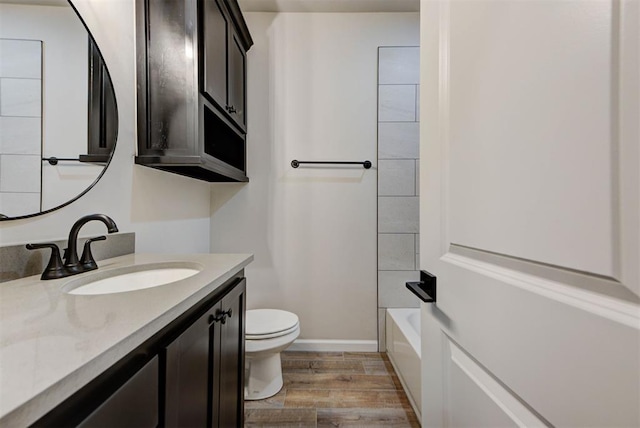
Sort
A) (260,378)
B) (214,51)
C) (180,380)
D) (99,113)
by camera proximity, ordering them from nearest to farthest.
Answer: (180,380), (99,113), (214,51), (260,378)

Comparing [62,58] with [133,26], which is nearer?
[62,58]

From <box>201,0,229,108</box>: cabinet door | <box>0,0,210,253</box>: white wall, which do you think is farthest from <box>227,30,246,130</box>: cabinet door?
<box>0,0,210,253</box>: white wall

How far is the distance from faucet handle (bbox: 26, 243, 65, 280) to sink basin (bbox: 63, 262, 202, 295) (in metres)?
0.07

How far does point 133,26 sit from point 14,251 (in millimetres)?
1087

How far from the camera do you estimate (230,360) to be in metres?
1.03

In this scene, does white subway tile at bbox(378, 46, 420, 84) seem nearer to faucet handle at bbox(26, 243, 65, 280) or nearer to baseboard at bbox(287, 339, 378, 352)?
baseboard at bbox(287, 339, 378, 352)

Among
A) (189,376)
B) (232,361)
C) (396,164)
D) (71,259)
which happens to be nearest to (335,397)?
(232,361)

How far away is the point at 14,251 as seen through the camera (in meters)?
0.83

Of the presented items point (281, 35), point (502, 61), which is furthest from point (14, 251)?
point (281, 35)

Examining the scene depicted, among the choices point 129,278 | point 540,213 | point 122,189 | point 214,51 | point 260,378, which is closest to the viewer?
point 540,213

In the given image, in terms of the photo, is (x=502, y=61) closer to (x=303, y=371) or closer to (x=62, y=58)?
(x=62, y=58)

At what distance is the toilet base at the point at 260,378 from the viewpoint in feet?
5.35

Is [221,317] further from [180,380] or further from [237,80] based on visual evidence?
[237,80]

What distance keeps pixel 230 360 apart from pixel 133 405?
54 cm
